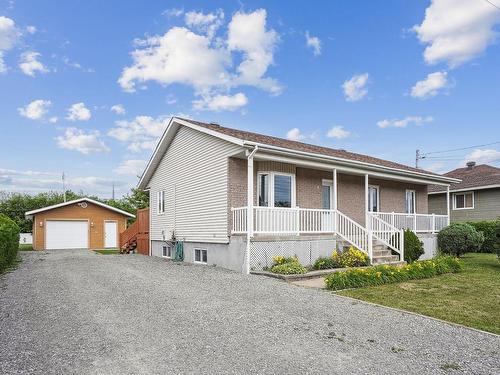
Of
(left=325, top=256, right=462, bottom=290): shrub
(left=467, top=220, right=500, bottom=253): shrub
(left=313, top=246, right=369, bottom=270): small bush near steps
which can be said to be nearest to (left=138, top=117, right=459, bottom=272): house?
(left=313, top=246, right=369, bottom=270): small bush near steps

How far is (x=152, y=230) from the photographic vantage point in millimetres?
20547

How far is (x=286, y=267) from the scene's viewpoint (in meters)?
11.6

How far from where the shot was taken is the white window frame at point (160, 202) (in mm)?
19375

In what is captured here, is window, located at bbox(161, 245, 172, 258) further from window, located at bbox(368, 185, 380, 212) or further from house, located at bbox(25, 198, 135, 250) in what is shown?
house, located at bbox(25, 198, 135, 250)

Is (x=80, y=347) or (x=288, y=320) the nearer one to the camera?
(x=80, y=347)

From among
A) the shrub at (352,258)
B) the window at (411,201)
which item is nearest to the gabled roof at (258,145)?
the window at (411,201)

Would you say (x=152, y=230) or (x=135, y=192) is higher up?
(x=135, y=192)

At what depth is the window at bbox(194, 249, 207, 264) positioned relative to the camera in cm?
1516

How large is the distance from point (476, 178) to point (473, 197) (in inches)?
61.5

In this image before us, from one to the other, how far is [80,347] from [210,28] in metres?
13.9

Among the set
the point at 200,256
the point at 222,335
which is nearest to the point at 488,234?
the point at 200,256

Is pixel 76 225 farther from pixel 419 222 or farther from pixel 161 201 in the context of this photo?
pixel 419 222

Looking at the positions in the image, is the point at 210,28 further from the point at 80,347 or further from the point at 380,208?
the point at 80,347

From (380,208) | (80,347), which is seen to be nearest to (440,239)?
(380,208)
